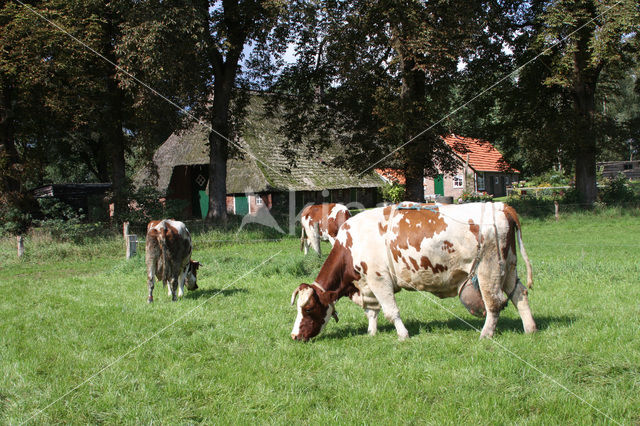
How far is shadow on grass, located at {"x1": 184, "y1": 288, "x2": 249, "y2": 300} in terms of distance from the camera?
1004cm

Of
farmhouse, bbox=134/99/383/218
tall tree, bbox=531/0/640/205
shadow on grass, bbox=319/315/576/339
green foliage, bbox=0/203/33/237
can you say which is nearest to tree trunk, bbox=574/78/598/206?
tall tree, bbox=531/0/640/205

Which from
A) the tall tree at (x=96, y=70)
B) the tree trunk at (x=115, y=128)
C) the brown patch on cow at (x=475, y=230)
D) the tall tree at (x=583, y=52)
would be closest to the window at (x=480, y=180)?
the tall tree at (x=583, y=52)

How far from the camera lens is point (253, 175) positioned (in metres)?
31.6

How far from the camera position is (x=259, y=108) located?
3709cm

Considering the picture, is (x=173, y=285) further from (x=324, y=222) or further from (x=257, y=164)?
(x=257, y=164)

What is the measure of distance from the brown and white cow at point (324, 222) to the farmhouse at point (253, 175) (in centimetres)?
1494

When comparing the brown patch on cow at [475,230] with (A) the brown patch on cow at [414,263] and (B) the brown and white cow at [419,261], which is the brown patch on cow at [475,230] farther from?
(A) the brown patch on cow at [414,263]

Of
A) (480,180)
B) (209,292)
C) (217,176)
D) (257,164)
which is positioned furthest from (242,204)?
(480,180)

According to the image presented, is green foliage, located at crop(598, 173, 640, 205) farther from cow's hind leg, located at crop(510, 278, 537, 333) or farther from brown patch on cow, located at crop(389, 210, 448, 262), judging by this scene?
brown patch on cow, located at crop(389, 210, 448, 262)

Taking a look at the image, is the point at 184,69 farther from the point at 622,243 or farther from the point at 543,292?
the point at 622,243

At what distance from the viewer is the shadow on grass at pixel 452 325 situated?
6.82 metres

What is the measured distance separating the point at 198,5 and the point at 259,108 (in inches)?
718

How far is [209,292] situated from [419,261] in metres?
5.54

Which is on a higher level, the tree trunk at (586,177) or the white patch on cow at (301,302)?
the tree trunk at (586,177)
